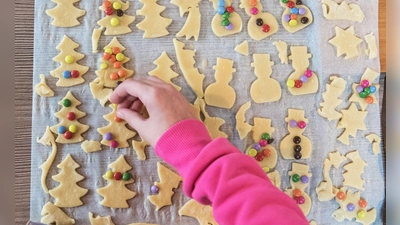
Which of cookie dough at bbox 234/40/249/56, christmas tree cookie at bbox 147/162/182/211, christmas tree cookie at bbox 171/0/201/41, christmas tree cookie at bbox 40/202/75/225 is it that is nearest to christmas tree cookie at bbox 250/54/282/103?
cookie dough at bbox 234/40/249/56

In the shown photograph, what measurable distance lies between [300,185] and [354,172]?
0.43 feet

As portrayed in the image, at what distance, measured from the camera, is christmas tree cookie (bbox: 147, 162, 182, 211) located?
2.60 feet

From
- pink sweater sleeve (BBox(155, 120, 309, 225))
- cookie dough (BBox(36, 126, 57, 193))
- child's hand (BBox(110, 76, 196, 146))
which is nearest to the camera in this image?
pink sweater sleeve (BBox(155, 120, 309, 225))

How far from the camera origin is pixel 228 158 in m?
0.55

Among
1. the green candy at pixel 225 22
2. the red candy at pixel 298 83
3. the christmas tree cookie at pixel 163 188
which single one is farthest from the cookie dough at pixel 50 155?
the red candy at pixel 298 83

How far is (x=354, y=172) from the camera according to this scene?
2.77 ft

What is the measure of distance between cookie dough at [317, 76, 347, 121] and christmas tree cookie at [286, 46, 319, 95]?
0.03 m

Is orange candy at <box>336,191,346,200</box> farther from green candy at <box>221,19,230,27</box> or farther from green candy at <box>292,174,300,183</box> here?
green candy at <box>221,19,230,27</box>

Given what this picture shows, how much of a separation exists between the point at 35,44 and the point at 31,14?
66mm

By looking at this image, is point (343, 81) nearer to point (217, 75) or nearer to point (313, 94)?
point (313, 94)

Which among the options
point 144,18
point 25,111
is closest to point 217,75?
point 144,18

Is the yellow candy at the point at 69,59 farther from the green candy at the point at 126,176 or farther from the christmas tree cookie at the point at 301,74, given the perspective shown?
the christmas tree cookie at the point at 301,74

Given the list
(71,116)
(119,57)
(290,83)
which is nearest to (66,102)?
(71,116)

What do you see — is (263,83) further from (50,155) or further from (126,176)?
(50,155)
